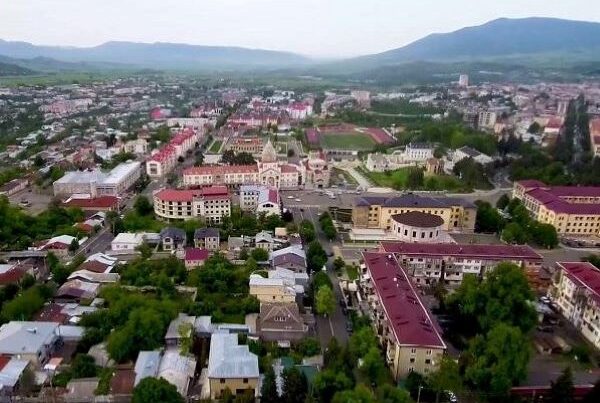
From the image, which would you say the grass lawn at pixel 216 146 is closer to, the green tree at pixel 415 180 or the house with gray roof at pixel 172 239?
the green tree at pixel 415 180

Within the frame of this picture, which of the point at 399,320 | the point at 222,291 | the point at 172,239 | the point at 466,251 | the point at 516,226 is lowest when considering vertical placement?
the point at 222,291

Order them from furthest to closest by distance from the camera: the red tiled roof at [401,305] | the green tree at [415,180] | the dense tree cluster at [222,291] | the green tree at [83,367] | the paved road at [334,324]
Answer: the green tree at [415,180] < the dense tree cluster at [222,291] < the paved road at [334,324] < the red tiled roof at [401,305] < the green tree at [83,367]

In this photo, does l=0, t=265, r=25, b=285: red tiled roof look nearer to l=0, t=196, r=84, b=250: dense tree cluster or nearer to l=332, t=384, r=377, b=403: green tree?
l=0, t=196, r=84, b=250: dense tree cluster

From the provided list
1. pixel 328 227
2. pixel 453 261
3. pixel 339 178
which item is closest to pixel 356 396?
pixel 453 261

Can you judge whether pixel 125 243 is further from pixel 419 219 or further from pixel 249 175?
pixel 419 219

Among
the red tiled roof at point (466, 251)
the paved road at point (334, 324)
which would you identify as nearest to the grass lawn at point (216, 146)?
the paved road at point (334, 324)

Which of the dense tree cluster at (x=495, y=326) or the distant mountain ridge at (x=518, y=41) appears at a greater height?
the distant mountain ridge at (x=518, y=41)

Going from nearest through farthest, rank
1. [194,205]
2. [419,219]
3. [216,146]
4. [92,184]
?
1. [419,219]
2. [194,205]
3. [92,184]
4. [216,146]
